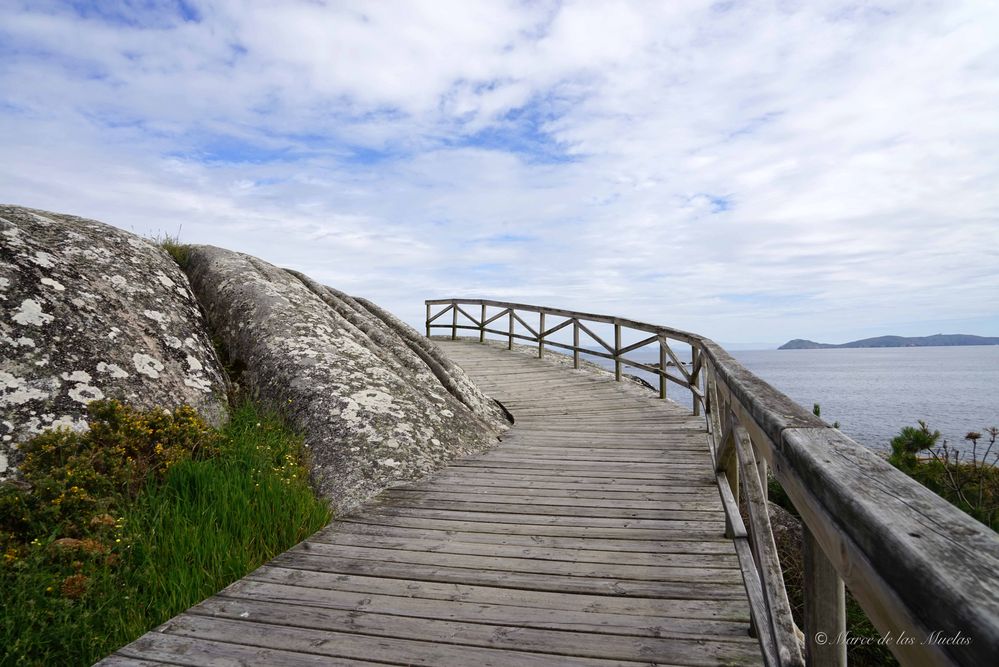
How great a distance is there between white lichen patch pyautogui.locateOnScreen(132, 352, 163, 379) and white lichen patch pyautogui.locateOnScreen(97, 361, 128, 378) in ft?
0.42

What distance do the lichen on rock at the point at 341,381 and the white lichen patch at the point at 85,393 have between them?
54.2 inches

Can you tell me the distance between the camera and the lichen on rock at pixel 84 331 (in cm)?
376

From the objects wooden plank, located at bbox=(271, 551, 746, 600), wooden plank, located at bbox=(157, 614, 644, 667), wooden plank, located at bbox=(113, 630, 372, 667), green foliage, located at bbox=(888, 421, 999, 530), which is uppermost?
wooden plank, located at bbox=(271, 551, 746, 600)

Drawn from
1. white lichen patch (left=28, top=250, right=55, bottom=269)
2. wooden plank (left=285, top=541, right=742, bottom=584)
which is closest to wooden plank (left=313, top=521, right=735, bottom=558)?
wooden plank (left=285, top=541, right=742, bottom=584)

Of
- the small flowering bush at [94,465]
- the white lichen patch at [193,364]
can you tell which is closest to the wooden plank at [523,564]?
the small flowering bush at [94,465]

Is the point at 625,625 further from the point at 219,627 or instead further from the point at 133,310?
the point at 133,310

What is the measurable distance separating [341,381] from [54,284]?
2.37m

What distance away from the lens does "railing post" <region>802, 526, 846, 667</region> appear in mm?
1471

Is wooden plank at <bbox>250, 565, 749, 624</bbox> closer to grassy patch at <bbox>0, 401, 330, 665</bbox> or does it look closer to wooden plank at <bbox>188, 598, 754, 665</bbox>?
wooden plank at <bbox>188, 598, 754, 665</bbox>

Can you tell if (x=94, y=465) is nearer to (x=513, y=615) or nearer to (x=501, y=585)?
(x=501, y=585)

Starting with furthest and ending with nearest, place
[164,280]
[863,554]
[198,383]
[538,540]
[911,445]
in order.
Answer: [911,445]
[164,280]
[198,383]
[538,540]
[863,554]

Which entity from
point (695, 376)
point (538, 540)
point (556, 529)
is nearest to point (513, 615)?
point (538, 540)

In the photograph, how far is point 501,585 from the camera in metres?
2.81

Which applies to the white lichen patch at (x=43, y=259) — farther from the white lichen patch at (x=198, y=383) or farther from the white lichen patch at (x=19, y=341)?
the white lichen patch at (x=198, y=383)
